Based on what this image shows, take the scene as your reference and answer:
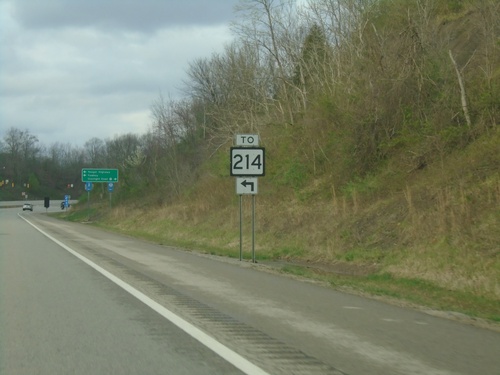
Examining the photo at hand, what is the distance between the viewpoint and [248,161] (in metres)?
21.4

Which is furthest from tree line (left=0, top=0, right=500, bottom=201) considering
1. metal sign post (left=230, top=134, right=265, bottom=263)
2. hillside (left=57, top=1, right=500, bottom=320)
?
metal sign post (left=230, top=134, right=265, bottom=263)

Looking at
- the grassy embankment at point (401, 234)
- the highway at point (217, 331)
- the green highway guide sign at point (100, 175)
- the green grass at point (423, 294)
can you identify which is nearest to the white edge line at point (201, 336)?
the highway at point (217, 331)

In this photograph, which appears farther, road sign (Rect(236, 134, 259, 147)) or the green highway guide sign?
the green highway guide sign

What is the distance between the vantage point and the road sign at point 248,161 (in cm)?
2130

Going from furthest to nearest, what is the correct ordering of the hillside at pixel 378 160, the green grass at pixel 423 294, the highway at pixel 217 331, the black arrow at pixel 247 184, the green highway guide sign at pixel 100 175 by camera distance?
the green highway guide sign at pixel 100 175 < the black arrow at pixel 247 184 < the hillside at pixel 378 160 < the green grass at pixel 423 294 < the highway at pixel 217 331

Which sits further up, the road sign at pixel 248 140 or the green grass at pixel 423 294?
the road sign at pixel 248 140

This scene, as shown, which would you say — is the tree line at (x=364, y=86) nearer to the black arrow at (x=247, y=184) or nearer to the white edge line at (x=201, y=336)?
the black arrow at (x=247, y=184)

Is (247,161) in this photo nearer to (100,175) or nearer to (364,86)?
(364,86)

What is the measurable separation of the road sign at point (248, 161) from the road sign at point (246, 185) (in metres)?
0.20

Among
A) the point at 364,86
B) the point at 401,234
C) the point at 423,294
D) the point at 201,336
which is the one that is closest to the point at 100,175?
the point at 364,86

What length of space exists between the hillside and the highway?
271 centimetres

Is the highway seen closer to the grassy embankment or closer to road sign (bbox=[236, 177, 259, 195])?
the grassy embankment

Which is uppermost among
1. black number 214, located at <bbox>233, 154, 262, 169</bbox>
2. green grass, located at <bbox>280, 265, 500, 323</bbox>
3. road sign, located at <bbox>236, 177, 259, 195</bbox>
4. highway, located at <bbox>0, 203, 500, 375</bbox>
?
black number 214, located at <bbox>233, 154, 262, 169</bbox>

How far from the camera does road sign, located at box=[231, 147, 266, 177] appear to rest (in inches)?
838
